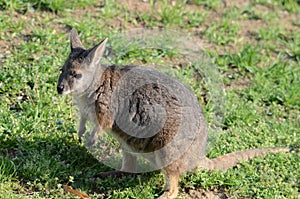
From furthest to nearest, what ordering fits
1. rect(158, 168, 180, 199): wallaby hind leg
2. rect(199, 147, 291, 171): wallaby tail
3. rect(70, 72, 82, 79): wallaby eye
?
1. rect(199, 147, 291, 171): wallaby tail
2. rect(158, 168, 180, 199): wallaby hind leg
3. rect(70, 72, 82, 79): wallaby eye

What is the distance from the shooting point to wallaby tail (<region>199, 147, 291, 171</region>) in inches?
244

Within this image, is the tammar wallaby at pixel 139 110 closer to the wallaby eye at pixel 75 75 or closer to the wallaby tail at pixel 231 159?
the wallaby eye at pixel 75 75

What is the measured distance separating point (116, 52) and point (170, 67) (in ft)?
2.33

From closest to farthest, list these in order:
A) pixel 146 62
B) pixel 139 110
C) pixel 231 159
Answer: pixel 139 110 → pixel 231 159 → pixel 146 62

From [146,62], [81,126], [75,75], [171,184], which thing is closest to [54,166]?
[81,126]

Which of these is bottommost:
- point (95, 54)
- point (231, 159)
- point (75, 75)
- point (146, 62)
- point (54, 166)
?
point (231, 159)

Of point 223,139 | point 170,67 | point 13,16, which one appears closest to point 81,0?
point 13,16

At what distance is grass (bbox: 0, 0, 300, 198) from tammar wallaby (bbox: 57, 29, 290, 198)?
38cm

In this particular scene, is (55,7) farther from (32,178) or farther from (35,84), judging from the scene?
(32,178)

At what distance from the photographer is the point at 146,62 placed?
25.5 feet

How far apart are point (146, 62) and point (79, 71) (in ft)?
7.44

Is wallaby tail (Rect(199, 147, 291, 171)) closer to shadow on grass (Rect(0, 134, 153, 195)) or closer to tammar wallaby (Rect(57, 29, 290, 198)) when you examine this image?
tammar wallaby (Rect(57, 29, 290, 198))

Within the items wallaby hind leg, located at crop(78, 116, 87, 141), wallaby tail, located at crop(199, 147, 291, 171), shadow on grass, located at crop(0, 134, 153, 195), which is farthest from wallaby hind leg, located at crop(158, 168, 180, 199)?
wallaby hind leg, located at crop(78, 116, 87, 141)

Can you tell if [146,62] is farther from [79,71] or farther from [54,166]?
A: [54,166]
